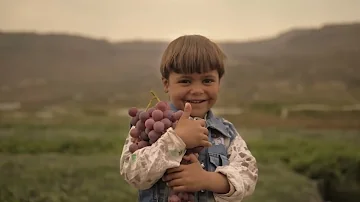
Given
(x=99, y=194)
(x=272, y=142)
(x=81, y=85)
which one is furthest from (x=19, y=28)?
(x=272, y=142)

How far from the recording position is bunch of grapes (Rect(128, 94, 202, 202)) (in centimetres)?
95

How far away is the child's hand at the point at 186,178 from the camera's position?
96 cm

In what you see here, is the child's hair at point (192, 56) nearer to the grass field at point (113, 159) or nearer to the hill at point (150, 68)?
the grass field at point (113, 159)

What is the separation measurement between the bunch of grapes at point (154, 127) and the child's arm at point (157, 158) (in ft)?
0.05

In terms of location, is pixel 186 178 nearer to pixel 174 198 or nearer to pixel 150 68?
pixel 174 198

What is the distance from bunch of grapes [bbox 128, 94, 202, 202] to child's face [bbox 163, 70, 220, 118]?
0.08 metres

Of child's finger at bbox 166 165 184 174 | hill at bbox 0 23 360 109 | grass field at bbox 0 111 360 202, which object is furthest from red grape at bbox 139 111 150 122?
hill at bbox 0 23 360 109

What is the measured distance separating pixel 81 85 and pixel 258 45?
94 centimetres

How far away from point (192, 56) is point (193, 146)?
0.66ft

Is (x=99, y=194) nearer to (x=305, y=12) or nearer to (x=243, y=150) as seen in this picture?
(x=243, y=150)

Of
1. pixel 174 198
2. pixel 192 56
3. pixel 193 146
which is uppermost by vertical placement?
pixel 192 56

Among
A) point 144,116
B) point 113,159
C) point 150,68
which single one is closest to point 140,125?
point 144,116

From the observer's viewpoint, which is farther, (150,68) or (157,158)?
(150,68)

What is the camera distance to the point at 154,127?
94cm
